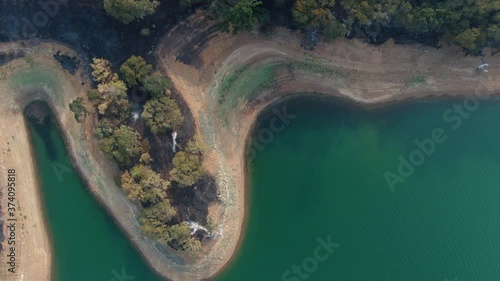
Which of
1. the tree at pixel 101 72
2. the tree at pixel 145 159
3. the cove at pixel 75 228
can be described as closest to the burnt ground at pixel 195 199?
the tree at pixel 145 159

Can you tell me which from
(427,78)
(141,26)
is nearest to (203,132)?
(141,26)

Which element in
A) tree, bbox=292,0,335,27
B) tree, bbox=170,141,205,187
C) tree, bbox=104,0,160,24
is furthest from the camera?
tree, bbox=170,141,205,187

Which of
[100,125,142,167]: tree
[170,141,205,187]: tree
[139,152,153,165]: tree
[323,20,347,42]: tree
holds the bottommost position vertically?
[170,141,205,187]: tree

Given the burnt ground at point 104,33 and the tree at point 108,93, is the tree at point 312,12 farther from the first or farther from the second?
the tree at point 108,93

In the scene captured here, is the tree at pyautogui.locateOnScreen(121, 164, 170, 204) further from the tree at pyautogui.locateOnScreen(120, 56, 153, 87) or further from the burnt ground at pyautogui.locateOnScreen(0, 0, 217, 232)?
the tree at pyautogui.locateOnScreen(120, 56, 153, 87)

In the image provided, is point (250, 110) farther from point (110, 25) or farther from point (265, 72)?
point (110, 25)

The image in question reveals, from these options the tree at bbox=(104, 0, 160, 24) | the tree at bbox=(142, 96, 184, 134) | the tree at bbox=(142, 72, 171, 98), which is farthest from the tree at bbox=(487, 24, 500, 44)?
the tree at bbox=(104, 0, 160, 24)
